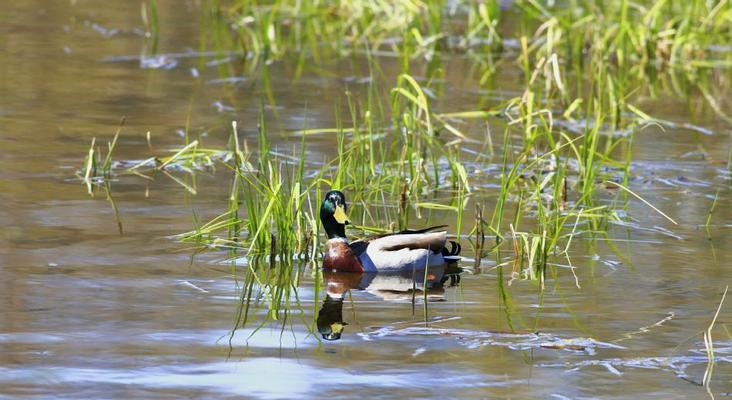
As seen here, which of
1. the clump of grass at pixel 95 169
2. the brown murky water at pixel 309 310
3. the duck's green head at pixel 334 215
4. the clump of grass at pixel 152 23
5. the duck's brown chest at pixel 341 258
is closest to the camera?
the brown murky water at pixel 309 310

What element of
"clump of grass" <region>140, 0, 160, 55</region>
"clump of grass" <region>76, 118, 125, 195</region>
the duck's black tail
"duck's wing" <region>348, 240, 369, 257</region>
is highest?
"clump of grass" <region>140, 0, 160, 55</region>

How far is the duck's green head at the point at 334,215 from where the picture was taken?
8.10 metres

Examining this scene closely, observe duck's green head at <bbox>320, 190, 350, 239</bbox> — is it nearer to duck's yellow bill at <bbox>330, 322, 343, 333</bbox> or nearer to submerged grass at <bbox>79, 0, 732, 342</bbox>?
submerged grass at <bbox>79, 0, 732, 342</bbox>

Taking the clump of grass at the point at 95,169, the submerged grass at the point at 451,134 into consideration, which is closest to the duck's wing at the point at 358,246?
the submerged grass at the point at 451,134

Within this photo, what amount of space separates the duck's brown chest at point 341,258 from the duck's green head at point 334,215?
90mm

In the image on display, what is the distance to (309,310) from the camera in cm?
728

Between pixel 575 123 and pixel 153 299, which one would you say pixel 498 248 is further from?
pixel 575 123

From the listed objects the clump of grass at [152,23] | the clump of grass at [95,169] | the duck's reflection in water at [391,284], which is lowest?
the duck's reflection in water at [391,284]

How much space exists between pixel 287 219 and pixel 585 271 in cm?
159

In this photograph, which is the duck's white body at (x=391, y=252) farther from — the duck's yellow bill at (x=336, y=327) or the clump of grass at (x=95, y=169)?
the clump of grass at (x=95, y=169)

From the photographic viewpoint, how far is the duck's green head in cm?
810

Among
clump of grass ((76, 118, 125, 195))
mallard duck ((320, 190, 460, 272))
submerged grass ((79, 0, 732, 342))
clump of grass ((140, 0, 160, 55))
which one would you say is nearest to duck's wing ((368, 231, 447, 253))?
mallard duck ((320, 190, 460, 272))

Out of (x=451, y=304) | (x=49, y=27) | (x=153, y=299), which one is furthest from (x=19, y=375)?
(x=49, y=27)

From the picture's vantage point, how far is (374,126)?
11.8 metres
